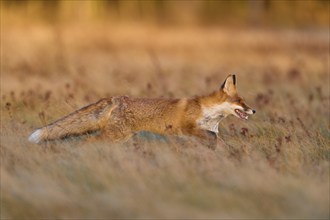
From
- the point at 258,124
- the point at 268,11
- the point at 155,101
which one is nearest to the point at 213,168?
the point at 155,101

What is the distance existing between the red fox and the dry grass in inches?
8.2

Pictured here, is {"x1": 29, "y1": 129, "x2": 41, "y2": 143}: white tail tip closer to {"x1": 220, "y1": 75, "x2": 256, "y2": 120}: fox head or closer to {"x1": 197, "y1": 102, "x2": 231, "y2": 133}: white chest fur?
{"x1": 197, "y1": 102, "x2": 231, "y2": 133}: white chest fur

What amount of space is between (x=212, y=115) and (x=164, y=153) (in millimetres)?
1642

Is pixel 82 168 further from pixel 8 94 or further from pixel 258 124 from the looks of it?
pixel 8 94

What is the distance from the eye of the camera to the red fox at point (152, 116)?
10180 millimetres

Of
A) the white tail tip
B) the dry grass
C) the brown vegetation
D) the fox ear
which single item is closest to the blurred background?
the brown vegetation

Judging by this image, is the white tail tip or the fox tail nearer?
the white tail tip

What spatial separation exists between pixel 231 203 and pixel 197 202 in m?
0.31

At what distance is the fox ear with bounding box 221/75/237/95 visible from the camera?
10.6 m

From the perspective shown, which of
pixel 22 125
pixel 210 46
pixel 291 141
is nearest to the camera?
pixel 291 141

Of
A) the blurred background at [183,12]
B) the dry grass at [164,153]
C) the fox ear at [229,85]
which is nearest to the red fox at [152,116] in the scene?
the fox ear at [229,85]

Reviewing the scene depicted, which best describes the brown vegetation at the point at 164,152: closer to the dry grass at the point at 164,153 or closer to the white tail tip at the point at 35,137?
the dry grass at the point at 164,153

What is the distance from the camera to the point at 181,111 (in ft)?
34.4

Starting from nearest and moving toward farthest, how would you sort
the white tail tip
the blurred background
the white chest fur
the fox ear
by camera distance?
the white tail tip
the white chest fur
the fox ear
the blurred background
